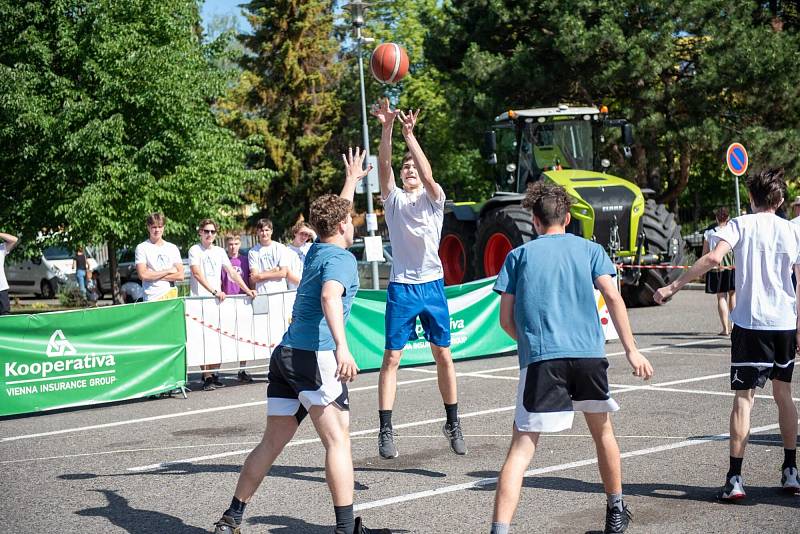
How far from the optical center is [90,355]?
10727mm

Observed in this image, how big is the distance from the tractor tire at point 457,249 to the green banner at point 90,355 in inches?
342

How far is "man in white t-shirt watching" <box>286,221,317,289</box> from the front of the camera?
12.4 meters

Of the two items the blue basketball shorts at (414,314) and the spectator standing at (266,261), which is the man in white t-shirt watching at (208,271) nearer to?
the spectator standing at (266,261)

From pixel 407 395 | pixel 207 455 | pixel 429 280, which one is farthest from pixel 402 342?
pixel 407 395

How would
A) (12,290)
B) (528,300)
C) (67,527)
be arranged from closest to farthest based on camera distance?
(528,300) < (67,527) < (12,290)

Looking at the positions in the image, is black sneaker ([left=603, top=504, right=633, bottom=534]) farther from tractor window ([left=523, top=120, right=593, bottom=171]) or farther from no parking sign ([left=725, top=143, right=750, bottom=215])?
no parking sign ([left=725, top=143, right=750, bottom=215])

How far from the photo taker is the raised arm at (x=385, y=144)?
272 inches

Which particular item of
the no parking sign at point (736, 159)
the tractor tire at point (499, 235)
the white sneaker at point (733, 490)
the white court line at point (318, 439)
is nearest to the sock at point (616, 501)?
the white sneaker at point (733, 490)

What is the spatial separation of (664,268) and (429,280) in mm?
11243

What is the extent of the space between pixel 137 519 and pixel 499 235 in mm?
12524

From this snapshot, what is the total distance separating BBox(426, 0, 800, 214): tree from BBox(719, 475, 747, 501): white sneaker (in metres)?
23.0

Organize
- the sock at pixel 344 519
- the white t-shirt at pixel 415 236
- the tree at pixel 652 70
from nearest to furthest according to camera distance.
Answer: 1. the sock at pixel 344 519
2. the white t-shirt at pixel 415 236
3. the tree at pixel 652 70

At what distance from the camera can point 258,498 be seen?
6.23 m

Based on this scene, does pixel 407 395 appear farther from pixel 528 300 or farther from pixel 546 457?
pixel 528 300
